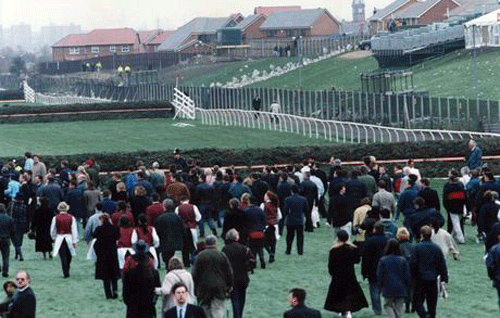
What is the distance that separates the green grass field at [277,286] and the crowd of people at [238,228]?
1.01ft

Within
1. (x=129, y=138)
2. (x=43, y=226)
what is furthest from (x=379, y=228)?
(x=129, y=138)

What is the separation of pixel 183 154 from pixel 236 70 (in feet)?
292

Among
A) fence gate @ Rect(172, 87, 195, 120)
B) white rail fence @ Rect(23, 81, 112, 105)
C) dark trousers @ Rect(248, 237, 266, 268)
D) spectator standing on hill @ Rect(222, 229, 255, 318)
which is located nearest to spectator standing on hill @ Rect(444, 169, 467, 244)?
dark trousers @ Rect(248, 237, 266, 268)

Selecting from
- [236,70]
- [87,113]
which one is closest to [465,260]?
[87,113]

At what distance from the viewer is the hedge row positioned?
130 feet

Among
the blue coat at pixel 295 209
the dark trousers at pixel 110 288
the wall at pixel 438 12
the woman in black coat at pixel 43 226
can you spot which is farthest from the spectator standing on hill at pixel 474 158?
the wall at pixel 438 12

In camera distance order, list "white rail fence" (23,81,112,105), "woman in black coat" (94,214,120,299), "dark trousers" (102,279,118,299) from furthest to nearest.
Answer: "white rail fence" (23,81,112,105), "dark trousers" (102,279,118,299), "woman in black coat" (94,214,120,299)

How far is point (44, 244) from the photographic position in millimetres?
27109

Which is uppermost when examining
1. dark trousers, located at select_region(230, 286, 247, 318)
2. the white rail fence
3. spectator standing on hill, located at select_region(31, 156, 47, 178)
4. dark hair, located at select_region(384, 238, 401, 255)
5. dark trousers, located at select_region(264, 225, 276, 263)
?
the white rail fence

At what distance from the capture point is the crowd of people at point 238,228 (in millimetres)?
19078

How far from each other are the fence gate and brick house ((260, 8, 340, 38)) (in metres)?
93.4

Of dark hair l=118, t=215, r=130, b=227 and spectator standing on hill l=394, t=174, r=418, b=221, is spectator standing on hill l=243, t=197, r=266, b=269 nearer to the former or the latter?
dark hair l=118, t=215, r=130, b=227

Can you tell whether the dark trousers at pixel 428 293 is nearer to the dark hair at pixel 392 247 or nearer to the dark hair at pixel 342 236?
the dark hair at pixel 392 247

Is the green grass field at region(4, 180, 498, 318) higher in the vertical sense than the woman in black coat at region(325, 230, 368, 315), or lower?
lower
